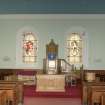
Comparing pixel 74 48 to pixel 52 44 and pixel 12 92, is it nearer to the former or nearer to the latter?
pixel 52 44

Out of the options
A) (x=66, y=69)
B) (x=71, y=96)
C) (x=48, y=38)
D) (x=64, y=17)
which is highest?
(x=64, y=17)

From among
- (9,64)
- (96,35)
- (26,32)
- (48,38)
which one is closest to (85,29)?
(96,35)

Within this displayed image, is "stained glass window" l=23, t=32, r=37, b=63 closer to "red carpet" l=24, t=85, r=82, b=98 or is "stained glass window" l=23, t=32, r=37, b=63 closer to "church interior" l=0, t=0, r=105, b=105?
"church interior" l=0, t=0, r=105, b=105

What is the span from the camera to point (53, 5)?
1346cm

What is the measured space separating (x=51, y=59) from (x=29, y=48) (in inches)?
60.5

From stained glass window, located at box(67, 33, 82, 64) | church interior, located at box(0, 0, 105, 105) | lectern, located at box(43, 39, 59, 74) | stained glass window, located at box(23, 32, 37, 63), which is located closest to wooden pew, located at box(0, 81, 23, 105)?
church interior, located at box(0, 0, 105, 105)

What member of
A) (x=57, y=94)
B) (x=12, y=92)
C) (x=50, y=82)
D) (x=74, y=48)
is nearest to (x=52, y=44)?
(x=74, y=48)

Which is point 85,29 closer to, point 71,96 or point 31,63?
point 31,63

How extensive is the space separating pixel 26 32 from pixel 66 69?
295cm

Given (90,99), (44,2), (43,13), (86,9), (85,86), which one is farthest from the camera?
(43,13)

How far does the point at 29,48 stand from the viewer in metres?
17.2

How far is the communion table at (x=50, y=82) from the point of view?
14.3 metres

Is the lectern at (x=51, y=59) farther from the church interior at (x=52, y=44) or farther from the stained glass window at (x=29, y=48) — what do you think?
the stained glass window at (x=29, y=48)

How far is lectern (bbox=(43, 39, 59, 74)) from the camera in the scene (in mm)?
16219
